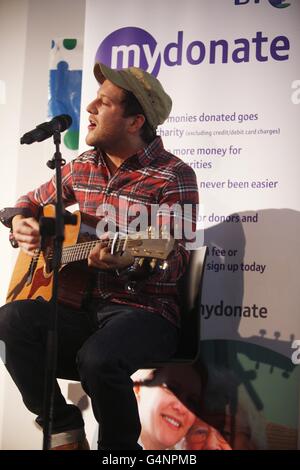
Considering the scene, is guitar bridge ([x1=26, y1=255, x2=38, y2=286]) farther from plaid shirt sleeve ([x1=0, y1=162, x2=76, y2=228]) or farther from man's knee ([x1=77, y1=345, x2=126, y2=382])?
man's knee ([x1=77, y1=345, x2=126, y2=382])

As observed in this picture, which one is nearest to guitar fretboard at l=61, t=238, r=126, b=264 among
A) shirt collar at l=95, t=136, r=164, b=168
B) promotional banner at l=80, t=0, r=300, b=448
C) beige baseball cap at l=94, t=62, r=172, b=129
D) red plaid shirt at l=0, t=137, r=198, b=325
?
red plaid shirt at l=0, t=137, r=198, b=325

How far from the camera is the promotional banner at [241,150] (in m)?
3.21

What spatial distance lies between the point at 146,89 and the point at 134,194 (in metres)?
0.58

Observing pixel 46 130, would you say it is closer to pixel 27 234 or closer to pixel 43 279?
pixel 27 234

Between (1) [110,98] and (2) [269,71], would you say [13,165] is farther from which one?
(2) [269,71]

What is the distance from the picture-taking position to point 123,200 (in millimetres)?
3219

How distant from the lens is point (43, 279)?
312 centimetres

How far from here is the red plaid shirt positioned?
120 inches

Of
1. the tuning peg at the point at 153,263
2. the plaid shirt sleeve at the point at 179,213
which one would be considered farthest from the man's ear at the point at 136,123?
the tuning peg at the point at 153,263

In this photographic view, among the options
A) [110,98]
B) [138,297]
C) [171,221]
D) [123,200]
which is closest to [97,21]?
[110,98]

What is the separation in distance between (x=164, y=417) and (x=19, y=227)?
49.1 inches

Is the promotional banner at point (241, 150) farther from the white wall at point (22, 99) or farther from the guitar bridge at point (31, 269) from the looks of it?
the guitar bridge at point (31, 269)

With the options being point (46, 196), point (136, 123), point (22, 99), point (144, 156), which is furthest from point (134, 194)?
point (22, 99)

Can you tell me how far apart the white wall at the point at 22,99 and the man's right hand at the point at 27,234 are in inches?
14.9
